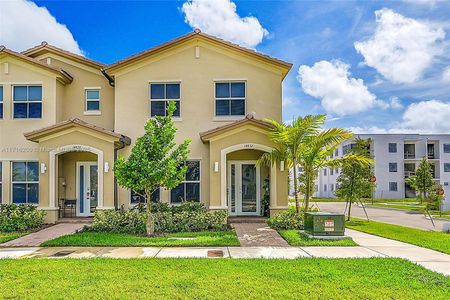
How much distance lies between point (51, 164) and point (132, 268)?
374 inches

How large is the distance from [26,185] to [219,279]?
1323cm

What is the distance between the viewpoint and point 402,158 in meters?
57.5

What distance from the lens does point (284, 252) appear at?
10.4 metres

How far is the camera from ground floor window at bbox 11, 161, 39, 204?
670 inches

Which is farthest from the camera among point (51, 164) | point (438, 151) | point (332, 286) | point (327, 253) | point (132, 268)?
point (438, 151)

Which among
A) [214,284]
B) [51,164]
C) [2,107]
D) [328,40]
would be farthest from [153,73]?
[214,284]

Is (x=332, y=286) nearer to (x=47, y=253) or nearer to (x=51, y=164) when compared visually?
(x=47, y=253)

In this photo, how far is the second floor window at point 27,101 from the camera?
17.5m

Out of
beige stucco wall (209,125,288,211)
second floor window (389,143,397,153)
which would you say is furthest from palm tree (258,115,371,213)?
second floor window (389,143,397,153)

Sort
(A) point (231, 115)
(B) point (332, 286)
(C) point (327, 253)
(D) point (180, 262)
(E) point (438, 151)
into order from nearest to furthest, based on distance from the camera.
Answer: (B) point (332, 286) < (D) point (180, 262) < (C) point (327, 253) < (A) point (231, 115) < (E) point (438, 151)

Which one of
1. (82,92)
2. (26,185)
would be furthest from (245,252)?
(82,92)

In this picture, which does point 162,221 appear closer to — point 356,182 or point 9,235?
point 9,235

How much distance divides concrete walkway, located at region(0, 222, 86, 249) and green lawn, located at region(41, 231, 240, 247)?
0.73 metres

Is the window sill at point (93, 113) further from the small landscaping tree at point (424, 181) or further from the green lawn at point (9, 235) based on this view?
the small landscaping tree at point (424, 181)
